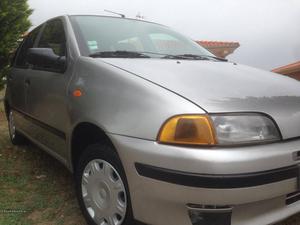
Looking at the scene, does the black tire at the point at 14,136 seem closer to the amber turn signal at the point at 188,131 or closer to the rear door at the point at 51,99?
the rear door at the point at 51,99

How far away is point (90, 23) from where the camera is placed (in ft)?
10.7

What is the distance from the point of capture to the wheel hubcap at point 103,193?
7.61 feet

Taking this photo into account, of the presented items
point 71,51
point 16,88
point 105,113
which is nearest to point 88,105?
point 105,113

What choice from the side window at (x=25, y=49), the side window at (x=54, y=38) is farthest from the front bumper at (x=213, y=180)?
the side window at (x=25, y=49)

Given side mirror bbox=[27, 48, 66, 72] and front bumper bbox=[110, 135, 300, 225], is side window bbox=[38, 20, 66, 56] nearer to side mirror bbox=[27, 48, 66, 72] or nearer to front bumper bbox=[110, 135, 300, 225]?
side mirror bbox=[27, 48, 66, 72]

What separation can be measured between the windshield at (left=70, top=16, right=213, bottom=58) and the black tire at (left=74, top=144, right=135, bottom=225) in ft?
2.57

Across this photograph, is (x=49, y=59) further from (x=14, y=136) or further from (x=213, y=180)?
(x=14, y=136)

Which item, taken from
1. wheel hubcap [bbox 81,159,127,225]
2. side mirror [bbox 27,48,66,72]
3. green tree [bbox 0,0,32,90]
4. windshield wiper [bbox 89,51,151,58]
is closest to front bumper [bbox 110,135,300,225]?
wheel hubcap [bbox 81,159,127,225]

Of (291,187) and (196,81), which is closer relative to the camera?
(291,187)

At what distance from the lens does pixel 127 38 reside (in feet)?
10.9

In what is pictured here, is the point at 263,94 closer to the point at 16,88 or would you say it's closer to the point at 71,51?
the point at 71,51

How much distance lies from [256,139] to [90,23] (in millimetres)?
1888

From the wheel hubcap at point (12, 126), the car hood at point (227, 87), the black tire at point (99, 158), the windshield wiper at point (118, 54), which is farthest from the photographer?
the wheel hubcap at point (12, 126)

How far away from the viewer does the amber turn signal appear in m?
1.98
